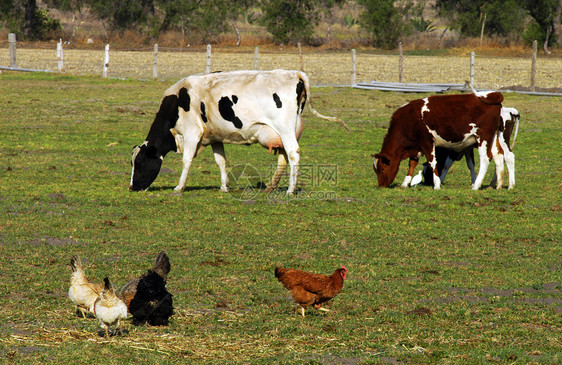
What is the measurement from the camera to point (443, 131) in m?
15.9

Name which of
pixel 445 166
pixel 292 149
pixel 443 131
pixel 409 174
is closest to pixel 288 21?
pixel 445 166

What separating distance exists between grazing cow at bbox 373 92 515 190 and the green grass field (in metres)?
0.61

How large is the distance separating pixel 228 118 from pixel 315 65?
3706cm

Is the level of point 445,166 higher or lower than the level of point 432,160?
lower

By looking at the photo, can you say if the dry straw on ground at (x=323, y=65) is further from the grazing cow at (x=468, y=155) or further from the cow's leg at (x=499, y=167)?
the cow's leg at (x=499, y=167)

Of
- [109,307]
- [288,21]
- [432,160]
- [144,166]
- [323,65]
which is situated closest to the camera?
[109,307]

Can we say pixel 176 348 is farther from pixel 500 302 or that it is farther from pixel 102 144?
pixel 102 144

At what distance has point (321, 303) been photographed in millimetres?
8258

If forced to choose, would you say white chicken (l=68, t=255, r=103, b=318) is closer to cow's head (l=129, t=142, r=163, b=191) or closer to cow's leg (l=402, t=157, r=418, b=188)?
cow's head (l=129, t=142, r=163, b=191)

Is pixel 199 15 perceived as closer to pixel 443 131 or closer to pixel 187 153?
pixel 187 153

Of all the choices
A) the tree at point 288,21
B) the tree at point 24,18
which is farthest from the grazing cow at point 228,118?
the tree at point 24,18

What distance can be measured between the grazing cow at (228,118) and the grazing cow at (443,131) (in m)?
2.26

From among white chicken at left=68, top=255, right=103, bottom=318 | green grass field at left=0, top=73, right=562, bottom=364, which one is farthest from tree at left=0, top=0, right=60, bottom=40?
white chicken at left=68, top=255, right=103, bottom=318

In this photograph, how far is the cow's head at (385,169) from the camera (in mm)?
16422
